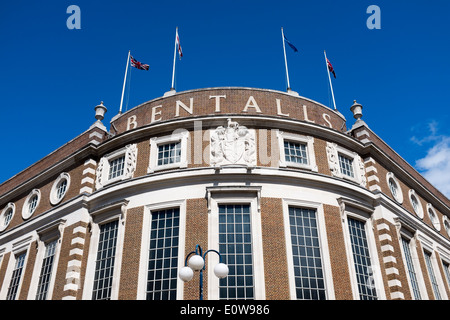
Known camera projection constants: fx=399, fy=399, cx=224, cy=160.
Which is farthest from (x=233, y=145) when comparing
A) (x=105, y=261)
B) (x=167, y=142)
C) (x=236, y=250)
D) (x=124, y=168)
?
(x=105, y=261)

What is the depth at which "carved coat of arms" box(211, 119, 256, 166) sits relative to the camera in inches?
857

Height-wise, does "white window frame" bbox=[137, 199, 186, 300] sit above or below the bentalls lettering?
below

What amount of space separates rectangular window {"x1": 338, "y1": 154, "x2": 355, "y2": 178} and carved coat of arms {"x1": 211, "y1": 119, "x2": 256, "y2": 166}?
5.94 m

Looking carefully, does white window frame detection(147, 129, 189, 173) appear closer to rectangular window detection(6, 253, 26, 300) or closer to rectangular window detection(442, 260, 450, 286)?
rectangular window detection(6, 253, 26, 300)

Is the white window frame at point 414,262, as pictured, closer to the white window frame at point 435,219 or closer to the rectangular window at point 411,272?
the rectangular window at point 411,272

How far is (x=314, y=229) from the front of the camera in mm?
21062

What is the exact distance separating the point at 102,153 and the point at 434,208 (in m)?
25.8

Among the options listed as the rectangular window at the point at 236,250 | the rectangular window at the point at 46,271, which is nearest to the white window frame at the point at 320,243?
the rectangular window at the point at 236,250

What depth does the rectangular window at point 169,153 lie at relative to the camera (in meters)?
22.8

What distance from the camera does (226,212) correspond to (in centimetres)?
2066

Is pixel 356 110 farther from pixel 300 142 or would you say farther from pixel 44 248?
pixel 44 248

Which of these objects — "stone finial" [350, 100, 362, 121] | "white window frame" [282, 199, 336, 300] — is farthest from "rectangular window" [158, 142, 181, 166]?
"stone finial" [350, 100, 362, 121]

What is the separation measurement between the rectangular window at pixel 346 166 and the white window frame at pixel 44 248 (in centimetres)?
1695
